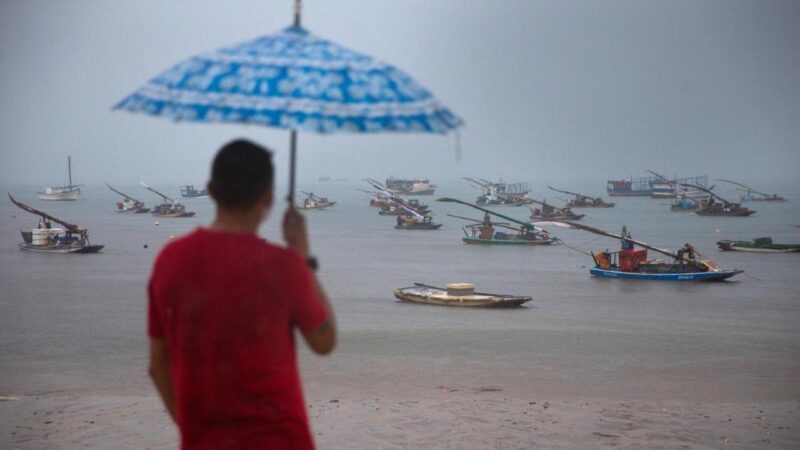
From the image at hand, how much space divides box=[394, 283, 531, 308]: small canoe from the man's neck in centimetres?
2793

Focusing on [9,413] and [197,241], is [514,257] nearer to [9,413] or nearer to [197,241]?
[9,413]

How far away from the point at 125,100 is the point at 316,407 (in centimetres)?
984

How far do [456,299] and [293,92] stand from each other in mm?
27950

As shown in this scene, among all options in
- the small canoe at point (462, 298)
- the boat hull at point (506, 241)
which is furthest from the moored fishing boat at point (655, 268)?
the boat hull at point (506, 241)

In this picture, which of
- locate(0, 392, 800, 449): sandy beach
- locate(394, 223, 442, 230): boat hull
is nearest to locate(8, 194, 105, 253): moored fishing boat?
locate(394, 223, 442, 230): boat hull

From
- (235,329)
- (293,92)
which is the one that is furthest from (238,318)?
(293,92)

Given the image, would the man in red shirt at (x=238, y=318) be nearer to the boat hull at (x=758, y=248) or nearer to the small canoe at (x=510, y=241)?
the boat hull at (x=758, y=248)

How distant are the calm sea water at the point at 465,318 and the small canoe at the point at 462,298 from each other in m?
0.37

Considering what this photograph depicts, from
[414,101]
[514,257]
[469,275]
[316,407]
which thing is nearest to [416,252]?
[514,257]

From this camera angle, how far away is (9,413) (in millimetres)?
12578

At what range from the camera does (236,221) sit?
2951mm

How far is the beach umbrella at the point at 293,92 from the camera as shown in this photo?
332 centimetres

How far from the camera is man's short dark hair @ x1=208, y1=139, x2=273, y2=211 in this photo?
293 centimetres

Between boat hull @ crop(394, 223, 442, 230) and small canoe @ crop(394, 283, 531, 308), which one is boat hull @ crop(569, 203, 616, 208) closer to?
boat hull @ crop(394, 223, 442, 230)
